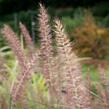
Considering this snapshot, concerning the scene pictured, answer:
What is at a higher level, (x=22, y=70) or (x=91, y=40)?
(x=91, y=40)

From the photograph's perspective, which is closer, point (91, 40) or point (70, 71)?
point (70, 71)

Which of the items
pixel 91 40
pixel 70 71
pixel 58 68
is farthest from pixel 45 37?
pixel 91 40

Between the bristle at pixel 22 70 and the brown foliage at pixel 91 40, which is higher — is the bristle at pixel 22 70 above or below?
below

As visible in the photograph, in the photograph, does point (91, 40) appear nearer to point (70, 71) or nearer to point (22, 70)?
point (22, 70)

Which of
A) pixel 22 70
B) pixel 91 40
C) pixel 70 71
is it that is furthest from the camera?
pixel 91 40

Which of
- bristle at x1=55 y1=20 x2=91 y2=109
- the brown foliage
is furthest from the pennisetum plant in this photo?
the brown foliage

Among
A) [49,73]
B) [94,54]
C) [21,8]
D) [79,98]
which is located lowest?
[79,98]

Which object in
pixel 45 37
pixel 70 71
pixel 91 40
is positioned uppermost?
pixel 91 40

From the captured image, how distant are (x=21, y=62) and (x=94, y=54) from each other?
1038cm

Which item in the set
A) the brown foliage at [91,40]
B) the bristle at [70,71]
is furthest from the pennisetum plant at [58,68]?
the brown foliage at [91,40]

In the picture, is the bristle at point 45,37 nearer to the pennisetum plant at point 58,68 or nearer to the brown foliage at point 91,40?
the pennisetum plant at point 58,68

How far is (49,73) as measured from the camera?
5.91ft

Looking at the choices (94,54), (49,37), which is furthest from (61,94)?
(94,54)

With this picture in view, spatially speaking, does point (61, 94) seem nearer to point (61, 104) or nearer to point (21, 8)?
point (61, 104)
